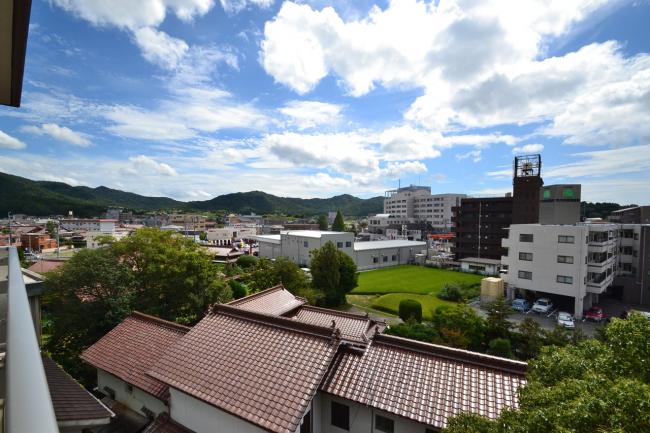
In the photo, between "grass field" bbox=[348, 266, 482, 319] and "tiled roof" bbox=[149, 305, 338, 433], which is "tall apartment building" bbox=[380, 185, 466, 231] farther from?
"tiled roof" bbox=[149, 305, 338, 433]

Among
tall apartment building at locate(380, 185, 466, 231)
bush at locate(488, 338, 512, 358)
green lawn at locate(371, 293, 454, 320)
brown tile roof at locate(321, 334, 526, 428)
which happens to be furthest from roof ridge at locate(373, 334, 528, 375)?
tall apartment building at locate(380, 185, 466, 231)

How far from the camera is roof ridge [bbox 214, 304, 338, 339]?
8508mm

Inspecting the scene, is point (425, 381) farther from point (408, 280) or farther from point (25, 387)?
point (408, 280)

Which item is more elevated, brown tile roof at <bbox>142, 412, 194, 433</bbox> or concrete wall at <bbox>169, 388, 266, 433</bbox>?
concrete wall at <bbox>169, 388, 266, 433</bbox>

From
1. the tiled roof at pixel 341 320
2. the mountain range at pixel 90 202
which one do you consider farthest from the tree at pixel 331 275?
the mountain range at pixel 90 202

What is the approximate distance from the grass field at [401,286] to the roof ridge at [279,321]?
52.6 feet

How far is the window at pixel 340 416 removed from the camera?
321 inches

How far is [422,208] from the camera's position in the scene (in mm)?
95375

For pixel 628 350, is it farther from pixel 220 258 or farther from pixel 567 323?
pixel 220 258

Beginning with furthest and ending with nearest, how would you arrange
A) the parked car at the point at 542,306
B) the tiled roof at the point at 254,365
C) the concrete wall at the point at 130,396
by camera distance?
1. the parked car at the point at 542,306
2. the concrete wall at the point at 130,396
3. the tiled roof at the point at 254,365

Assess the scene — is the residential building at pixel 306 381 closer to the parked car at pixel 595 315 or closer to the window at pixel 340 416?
the window at pixel 340 416

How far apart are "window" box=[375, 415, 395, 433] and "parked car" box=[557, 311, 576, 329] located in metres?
19.6

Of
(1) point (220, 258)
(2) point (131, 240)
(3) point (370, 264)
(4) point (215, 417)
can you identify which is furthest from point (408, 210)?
(4) point (215, 417)

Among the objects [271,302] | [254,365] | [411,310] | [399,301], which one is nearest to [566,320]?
[411,310]
